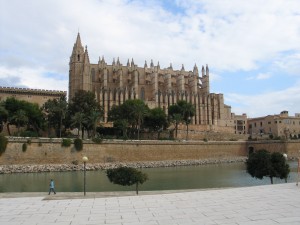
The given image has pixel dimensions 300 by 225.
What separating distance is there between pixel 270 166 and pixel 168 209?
13.6 meters

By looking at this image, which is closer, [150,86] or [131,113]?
[131,113]

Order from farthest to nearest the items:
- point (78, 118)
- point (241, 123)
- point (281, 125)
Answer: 1. point (241, 123)
2. point (281, 125)
3. point (78, 118)

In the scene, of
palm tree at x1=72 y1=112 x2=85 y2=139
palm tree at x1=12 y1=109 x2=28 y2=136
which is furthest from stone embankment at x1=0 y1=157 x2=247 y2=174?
palm tree at x1=12 y1=109 x2=28 y2=136

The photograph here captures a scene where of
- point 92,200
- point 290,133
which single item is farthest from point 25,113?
point 290,133

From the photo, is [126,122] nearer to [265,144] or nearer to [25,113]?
[25,113]

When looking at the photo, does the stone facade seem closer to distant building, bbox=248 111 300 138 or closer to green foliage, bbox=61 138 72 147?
distant building, bbox=248 111 300 138

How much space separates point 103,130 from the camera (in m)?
60.5

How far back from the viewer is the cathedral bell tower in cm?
7036

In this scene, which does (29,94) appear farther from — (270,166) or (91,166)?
(270,166)

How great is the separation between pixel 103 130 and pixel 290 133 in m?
43.7

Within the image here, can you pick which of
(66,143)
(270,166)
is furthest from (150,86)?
(270,166)

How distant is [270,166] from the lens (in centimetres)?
2312

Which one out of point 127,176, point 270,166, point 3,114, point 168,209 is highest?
point 3,114

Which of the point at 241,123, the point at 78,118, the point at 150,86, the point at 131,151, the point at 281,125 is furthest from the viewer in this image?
the point at 241,123
